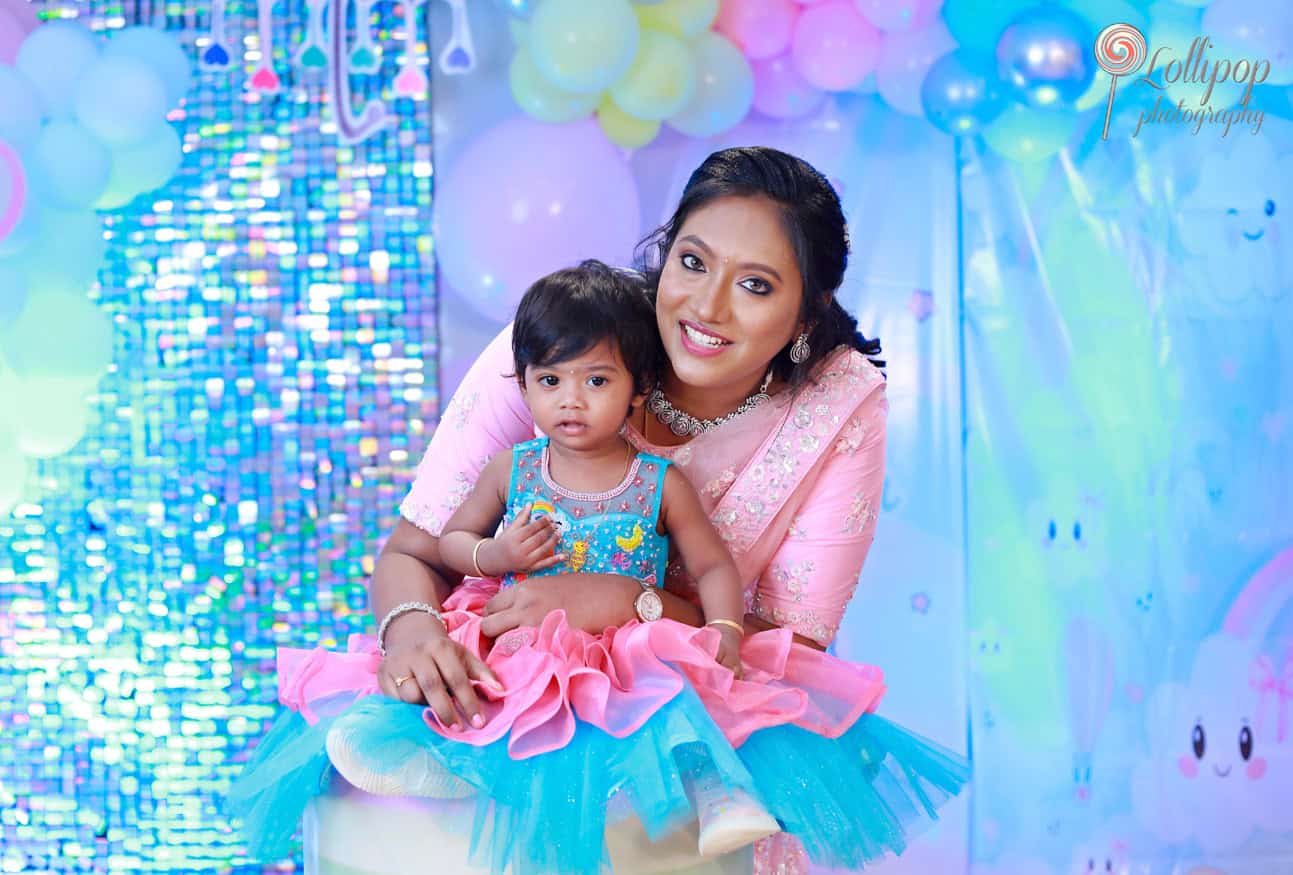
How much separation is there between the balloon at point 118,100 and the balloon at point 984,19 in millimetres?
2353

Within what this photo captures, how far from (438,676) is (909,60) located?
9.36 feet

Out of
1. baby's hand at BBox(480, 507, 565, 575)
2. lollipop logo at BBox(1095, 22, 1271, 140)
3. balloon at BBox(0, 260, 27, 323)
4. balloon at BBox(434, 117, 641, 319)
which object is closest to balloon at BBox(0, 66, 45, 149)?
balloon at BBox(0, 260, 27, 323)

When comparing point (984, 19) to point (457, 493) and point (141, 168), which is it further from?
point (141, 168)

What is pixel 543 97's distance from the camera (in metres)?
3.74

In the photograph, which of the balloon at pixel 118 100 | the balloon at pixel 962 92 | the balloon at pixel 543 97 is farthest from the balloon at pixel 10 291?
the balloon at pixel 962 92

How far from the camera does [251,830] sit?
1593 millimetres

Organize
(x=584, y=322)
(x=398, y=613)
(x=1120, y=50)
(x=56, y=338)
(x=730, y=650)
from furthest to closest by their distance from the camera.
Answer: (x=1120, y=50)
(x=56, y=338)
(x=584, y=322)
(x=398, y=613)
(x=730, y=650)

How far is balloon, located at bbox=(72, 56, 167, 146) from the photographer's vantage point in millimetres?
3510

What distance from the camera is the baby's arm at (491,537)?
1919 mm

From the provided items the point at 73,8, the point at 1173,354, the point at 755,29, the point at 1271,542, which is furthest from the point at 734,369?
the point at 73,8

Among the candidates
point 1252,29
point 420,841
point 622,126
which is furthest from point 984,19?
point 420,841

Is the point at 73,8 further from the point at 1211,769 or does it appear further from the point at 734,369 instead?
the point at 1211,769

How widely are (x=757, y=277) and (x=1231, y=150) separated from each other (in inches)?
105

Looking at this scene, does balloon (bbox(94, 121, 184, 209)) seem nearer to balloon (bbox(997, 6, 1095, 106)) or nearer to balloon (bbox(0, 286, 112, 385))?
balloon (bbox(0, 286, 112, 385))
